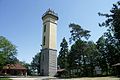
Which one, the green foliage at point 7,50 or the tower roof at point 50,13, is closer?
the green foliage at point 7,50

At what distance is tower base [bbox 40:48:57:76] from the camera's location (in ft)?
152

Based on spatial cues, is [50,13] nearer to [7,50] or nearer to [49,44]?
[49,44]

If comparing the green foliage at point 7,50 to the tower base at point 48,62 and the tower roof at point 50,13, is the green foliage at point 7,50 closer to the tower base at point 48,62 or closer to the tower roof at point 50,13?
the tower base at point 48,62

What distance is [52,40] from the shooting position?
48312mm

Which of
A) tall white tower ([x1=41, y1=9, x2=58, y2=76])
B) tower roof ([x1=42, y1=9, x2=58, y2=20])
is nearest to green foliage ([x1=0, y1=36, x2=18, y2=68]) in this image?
tall white tower ([x1=41, y1=9, x2=58, y2=76])

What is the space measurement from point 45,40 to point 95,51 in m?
12.5

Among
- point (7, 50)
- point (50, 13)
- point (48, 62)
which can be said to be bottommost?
point (48, 62)

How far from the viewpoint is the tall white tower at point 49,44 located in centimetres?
4653

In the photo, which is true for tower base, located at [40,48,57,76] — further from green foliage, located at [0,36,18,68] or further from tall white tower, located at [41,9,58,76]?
green foliage, located at [0,36,18,68]

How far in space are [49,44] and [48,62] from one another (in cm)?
393

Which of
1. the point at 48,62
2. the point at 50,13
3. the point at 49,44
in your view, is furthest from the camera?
the point at 50,13

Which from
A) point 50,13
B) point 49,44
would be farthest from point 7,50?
point 50,13

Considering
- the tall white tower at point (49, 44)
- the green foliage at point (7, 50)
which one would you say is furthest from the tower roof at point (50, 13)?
the green foliage at point (7, 50)

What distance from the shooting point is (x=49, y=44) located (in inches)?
1871
